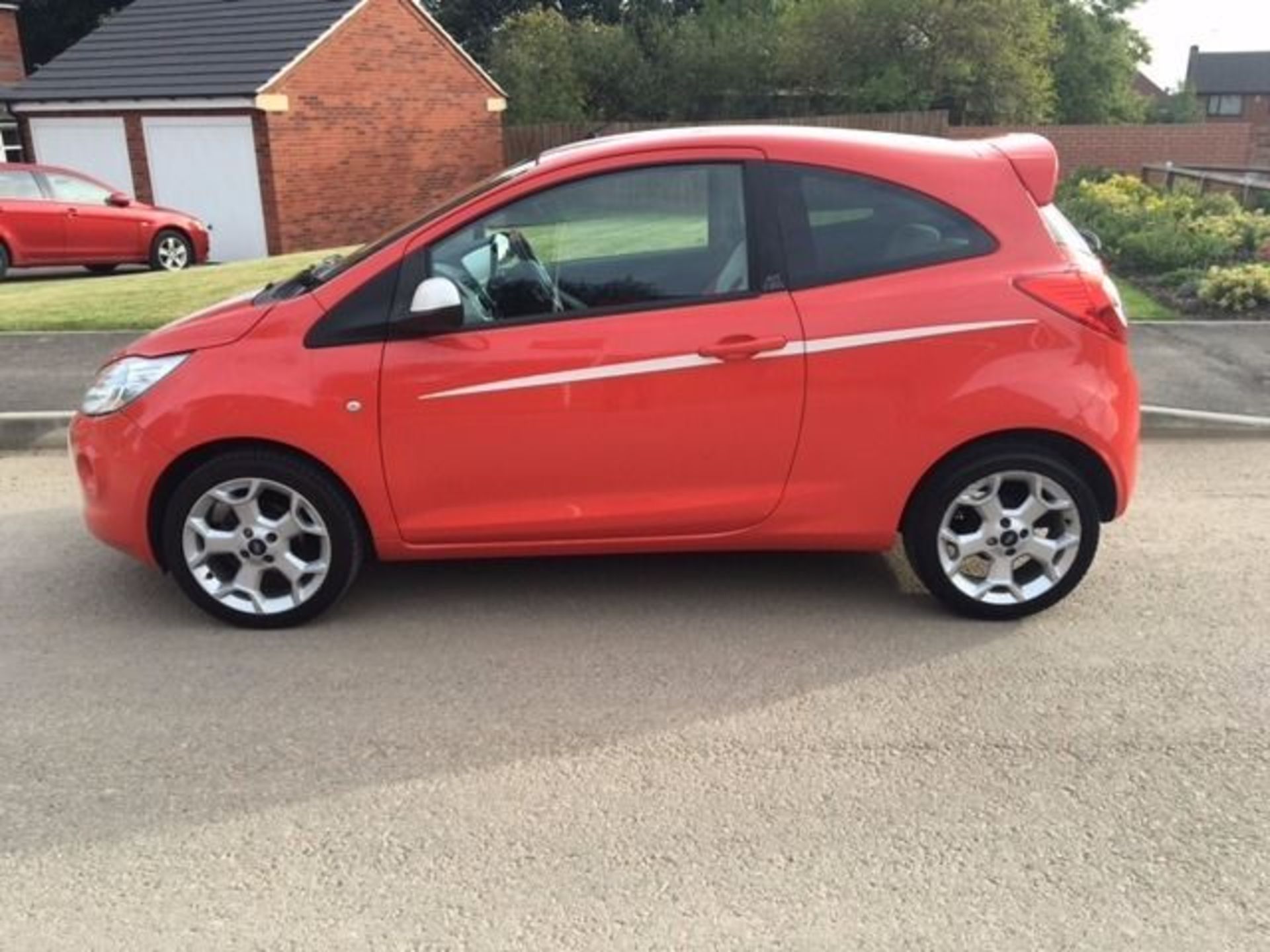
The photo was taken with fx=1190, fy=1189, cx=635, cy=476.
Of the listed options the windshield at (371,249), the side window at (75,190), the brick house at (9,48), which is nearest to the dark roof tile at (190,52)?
the side window at (75,190)

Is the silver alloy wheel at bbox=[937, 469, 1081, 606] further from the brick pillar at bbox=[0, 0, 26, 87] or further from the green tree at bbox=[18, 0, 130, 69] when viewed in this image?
the green tree at bbox=[18, 0, 130, 69]

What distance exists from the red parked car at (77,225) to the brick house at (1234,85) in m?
71.8

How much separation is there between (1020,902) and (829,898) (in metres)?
0.46

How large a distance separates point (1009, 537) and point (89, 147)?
2260cm

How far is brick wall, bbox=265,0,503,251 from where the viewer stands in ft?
72.1

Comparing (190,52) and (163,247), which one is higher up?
(190,52)

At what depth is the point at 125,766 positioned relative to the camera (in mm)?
3506

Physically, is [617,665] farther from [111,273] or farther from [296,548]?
[111,273]

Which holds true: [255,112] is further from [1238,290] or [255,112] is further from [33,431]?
[1238,290]

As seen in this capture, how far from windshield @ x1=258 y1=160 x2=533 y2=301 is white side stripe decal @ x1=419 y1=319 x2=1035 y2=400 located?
0.61 meters

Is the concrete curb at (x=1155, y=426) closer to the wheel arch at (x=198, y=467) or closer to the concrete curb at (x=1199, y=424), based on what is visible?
the concrete curb at (x=1199, y=424)

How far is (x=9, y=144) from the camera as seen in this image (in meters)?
27.5

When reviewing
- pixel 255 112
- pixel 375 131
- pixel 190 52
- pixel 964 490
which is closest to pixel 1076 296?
pixel 964 490

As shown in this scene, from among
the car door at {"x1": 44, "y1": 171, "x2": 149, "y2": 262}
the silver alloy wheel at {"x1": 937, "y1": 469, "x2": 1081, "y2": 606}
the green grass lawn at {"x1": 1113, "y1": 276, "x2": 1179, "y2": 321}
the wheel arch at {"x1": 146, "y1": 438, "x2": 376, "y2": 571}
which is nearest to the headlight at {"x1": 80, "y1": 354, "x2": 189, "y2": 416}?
the wheel arch at {"x1": 146, "y1": 438, "x2": 376, "y2": 571}
